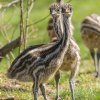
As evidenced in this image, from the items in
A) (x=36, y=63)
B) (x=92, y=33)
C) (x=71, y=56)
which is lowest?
(x=92, y=33)

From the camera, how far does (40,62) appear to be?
8914mm

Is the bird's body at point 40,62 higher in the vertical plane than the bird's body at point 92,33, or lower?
higher

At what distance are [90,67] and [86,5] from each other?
14.1 metres

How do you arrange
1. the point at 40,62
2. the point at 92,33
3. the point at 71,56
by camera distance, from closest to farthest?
the point at 40,62 < the point at 71,56 < the point at 92,33

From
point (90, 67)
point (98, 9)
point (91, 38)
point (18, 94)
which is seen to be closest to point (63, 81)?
point (18, 94)

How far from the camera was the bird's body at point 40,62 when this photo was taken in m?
8.87

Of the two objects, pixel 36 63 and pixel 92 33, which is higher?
pixel 36 63

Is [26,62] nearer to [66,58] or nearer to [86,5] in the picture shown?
[66,58]

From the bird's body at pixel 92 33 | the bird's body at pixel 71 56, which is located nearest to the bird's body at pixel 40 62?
the bird's body at pixel 71 56

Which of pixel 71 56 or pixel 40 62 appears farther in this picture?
pixel 71 56

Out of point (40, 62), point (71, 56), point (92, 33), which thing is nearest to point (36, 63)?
point (40, 62)

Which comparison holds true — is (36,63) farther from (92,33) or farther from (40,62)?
(92,33)

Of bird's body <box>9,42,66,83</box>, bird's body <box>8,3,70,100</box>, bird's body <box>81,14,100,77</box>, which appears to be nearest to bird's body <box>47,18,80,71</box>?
bird's body <box>8,3,70,100</box>

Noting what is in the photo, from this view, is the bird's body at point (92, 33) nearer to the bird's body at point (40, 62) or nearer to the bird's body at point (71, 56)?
the bird's body at point (71, 56)
